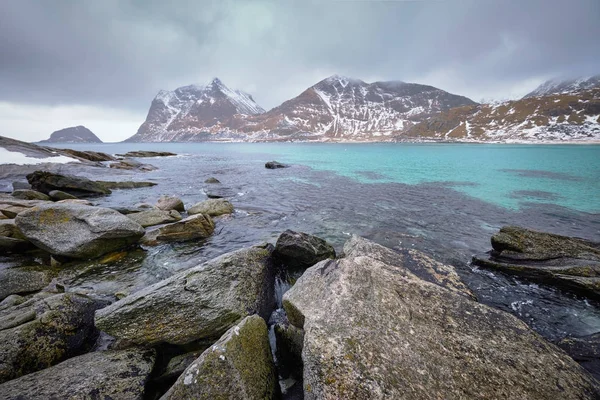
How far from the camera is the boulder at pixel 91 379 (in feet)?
14.2

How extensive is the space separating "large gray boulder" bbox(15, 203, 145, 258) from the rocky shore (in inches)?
38.9

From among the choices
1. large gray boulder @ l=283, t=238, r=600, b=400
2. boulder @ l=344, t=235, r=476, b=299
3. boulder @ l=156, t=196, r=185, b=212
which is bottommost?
boulder @ l=156, t=196, r=185, b=212


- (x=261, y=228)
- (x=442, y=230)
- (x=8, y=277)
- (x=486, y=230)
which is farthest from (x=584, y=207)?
(x=8, y=277)

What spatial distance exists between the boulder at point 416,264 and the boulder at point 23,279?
1148cm

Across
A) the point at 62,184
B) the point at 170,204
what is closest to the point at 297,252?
the point at 170,204

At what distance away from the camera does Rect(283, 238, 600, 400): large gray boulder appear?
378 centimetres

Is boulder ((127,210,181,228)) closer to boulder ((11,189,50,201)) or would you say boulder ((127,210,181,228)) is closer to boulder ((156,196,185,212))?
boulder ((156,196,185,212))

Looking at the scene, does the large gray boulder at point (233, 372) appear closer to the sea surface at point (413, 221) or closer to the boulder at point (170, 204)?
the sea surface at point (413, 221)

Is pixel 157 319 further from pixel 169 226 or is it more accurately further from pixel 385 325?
pixel 169 226

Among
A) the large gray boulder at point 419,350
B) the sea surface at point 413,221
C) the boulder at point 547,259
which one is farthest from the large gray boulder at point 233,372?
the boulder at point 547,259

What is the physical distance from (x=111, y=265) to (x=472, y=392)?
13301mm

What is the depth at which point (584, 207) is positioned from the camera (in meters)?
21.9

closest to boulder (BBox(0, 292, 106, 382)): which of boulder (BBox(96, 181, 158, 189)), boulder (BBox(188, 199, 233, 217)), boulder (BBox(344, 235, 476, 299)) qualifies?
boulder (BBox(344, 235, 476, 299))

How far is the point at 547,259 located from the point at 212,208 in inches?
770
